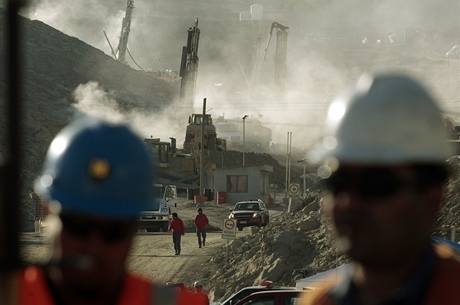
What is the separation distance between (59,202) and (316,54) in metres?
186

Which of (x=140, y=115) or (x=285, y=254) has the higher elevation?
(x=140, y=115)

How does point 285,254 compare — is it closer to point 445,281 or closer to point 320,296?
point 320,296

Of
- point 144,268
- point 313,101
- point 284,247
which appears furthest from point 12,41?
point 313,101

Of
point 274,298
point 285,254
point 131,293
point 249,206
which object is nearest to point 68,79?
point 249,206

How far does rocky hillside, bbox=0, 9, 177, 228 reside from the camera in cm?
11388

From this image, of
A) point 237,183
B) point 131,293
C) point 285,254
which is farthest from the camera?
point 237,183

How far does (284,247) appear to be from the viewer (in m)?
33.9

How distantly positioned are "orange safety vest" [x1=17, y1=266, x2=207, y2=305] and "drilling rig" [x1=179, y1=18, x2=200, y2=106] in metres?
101

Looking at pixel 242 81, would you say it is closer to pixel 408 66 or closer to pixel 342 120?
pixel 408 66

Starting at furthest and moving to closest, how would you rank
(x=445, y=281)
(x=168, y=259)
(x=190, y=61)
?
(x=190, y=61) → (x=168, y=259) → (x=445, y=281)

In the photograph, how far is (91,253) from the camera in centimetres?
355

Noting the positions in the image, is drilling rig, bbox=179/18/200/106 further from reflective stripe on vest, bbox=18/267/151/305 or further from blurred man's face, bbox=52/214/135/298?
blurred man's face, bbox=52/214/135/298

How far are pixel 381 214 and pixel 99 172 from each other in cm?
78

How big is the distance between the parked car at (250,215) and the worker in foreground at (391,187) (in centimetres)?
4693
